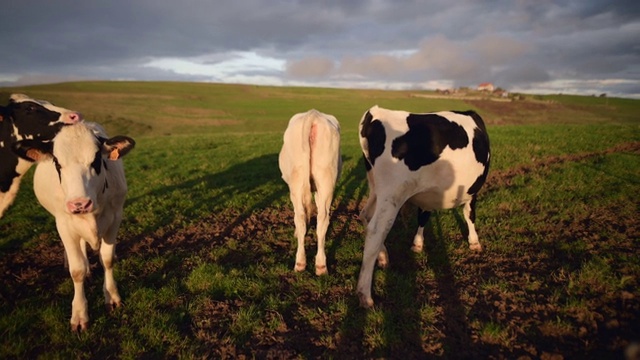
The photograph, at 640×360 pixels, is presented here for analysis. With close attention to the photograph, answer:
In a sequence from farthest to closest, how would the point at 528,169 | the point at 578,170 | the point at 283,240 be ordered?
the point at 528,169
the point at 578,170
the point at 283,240

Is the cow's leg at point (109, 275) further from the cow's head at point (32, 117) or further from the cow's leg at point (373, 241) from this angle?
the cow's leg at point (373, 241)

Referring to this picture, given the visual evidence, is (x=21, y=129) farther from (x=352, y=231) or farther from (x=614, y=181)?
(x=614, y=181)

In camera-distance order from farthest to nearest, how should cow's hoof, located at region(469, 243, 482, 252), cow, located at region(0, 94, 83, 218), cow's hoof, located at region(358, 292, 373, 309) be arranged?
1. cow's hoof, located at region(469, 243, 482, 252)
2. cow, located at region(0, 94, 83, 218)
3. cow's hoof, located at region(358, 292, 373, 309)

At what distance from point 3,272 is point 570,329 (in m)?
7.91

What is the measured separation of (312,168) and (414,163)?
1.47 metres

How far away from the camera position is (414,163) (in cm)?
455

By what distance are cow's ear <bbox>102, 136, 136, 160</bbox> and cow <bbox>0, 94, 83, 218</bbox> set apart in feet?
5.56

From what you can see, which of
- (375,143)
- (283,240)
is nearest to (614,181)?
(375,143)

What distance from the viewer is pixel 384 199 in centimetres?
448

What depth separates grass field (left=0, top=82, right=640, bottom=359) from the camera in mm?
3667

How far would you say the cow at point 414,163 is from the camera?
A: 442cm

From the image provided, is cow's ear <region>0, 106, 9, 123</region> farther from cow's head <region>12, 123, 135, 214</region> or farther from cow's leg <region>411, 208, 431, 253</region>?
cow's leg <region>411, 208, 431, 253</region>

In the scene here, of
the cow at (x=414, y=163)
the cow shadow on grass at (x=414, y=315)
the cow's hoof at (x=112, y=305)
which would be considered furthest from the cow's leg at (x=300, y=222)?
the cow's hoof at (x=112, y=305)

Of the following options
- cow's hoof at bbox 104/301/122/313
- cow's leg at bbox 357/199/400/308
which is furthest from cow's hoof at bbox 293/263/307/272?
cow's hoof at bbox 104/301/122/313
